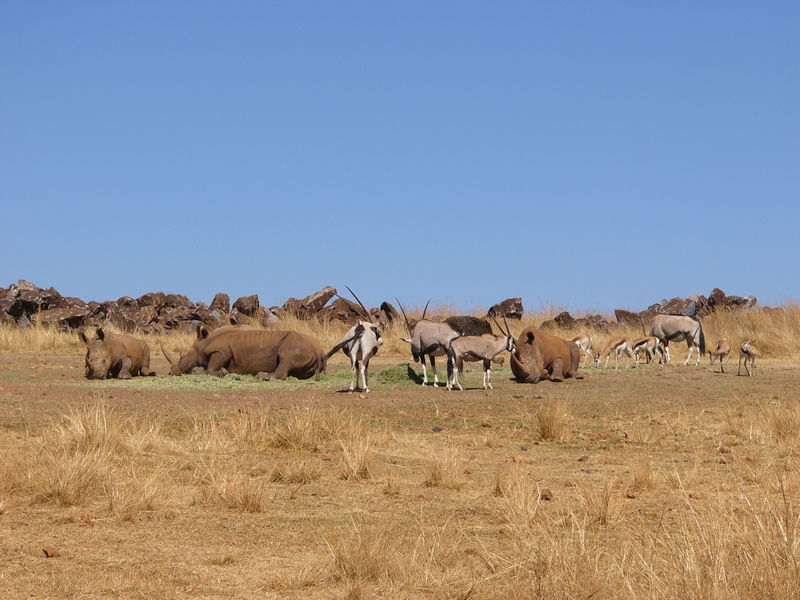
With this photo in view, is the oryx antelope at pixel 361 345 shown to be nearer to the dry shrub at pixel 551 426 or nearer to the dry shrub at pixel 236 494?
the dry shrub at pixel 551 426

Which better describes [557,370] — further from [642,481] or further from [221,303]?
[221,303]

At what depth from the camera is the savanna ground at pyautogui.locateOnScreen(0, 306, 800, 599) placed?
562 centimetres

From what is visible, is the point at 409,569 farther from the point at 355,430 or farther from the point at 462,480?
the point at 355,430

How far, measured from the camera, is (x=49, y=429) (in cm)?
1108

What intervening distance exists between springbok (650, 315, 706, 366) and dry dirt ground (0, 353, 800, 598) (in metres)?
9.07

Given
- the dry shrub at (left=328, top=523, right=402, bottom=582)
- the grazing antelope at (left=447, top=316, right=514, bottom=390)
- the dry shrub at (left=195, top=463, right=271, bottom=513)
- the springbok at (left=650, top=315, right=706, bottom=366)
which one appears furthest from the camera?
the springbok at (left=650, top=315, right=706, bottom=366)

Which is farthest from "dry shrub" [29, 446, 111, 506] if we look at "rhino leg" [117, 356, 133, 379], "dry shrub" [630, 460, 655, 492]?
"rhino leg" [117, 356, 133, 379]

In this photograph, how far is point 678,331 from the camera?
24.3 m

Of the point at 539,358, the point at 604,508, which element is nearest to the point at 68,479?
the point at 604,508

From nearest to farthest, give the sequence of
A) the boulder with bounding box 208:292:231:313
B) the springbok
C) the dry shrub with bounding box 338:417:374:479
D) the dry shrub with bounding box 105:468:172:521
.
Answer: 1. the dry shrub with bounding box 105:468:172:521
2. the dry shrub with bounding box 338:417:374:479
3. the springbok
4. the boulder with bounding box 208:292:231:313

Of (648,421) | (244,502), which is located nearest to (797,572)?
(244,502)

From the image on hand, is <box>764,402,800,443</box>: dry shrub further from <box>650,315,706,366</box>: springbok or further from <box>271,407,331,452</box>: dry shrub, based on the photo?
<box>650,315,706,366</box>: springbok

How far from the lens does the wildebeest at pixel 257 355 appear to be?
19188 mm

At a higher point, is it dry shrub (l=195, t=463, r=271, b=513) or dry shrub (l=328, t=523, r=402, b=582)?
dry shrub (l=195, t=463, r=271, b=513)
